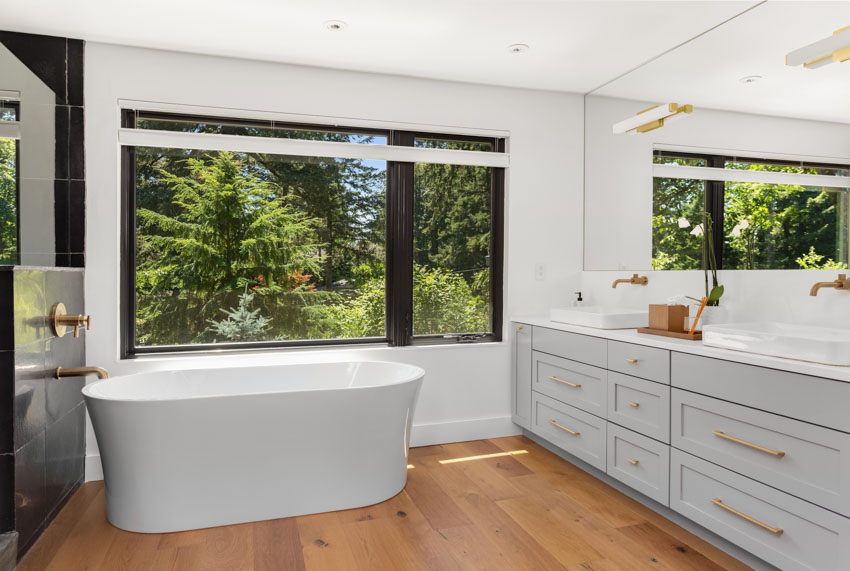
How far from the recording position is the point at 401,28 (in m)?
2.62

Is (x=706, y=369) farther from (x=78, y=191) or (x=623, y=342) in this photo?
(x=78, y=191)

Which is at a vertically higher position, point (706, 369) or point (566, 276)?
point (566, 276)

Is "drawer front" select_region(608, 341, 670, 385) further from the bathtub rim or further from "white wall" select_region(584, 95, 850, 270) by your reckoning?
the bathtub rim

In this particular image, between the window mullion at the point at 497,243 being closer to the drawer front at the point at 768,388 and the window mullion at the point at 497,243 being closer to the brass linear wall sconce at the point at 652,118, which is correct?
the brass linear wall sconce at the point at 652,118

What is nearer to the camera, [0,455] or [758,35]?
[0,455]

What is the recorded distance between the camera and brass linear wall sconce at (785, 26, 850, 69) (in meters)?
2.04

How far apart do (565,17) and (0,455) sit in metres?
2.92

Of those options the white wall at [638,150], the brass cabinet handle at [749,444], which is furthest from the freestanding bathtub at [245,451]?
the white wall at [638,150]

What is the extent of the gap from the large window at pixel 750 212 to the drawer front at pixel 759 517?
100 cm

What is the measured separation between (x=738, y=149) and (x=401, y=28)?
5.66ft

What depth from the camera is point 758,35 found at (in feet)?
8.15

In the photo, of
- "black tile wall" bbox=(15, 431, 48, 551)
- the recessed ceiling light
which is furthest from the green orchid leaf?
"black tile wall" bbox=(15, 431, 48, 551)

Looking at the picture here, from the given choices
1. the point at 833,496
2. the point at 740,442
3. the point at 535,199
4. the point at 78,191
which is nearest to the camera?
the point at 833,496

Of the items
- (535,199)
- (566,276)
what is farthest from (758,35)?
(566,276)
